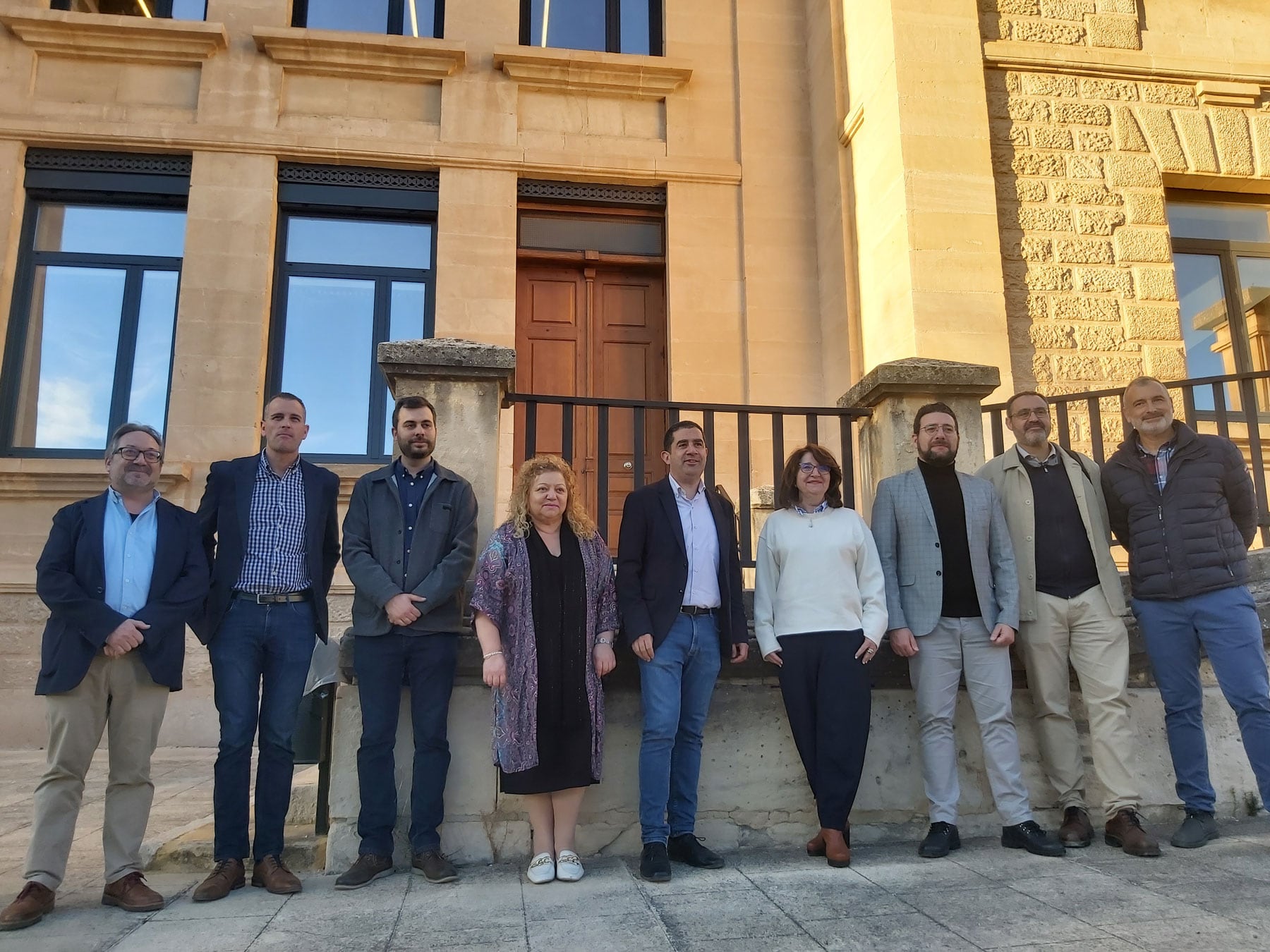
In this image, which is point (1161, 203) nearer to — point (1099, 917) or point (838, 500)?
point (838, 500)

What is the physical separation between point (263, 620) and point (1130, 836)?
3.58m

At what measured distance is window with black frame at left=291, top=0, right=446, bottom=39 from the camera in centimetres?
887

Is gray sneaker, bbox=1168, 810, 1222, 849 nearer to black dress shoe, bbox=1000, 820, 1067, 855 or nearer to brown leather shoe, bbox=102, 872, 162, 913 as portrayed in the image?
black dress shoe, bbox=1000, 820, 1067, 855

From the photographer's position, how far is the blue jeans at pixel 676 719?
356cm

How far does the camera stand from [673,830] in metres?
3.65

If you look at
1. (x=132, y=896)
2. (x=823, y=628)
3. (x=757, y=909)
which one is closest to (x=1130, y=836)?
(x=823, y=628)

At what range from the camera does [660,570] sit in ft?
12.3

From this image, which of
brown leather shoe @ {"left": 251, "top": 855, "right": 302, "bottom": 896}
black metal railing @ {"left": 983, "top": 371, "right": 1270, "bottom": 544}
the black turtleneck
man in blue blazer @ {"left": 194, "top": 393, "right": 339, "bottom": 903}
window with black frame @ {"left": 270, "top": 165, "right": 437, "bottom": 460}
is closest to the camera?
brown leather shoe @ {"left": 251, "top": 855, "right": 302, "bottom": 896}

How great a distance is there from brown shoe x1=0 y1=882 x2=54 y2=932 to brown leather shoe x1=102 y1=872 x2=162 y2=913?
0.18m

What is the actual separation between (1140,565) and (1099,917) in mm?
1735

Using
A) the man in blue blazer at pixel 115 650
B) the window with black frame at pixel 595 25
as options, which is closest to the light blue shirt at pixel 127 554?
the man in blue blazer at pixel 115 650

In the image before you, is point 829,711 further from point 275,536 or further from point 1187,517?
point 275,536

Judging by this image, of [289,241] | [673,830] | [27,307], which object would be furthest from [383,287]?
[673,830]

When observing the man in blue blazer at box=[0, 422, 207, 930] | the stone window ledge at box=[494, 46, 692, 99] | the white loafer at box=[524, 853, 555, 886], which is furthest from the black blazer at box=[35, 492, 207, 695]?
the stone window ledge at box=[494, 46, 692, 99]
